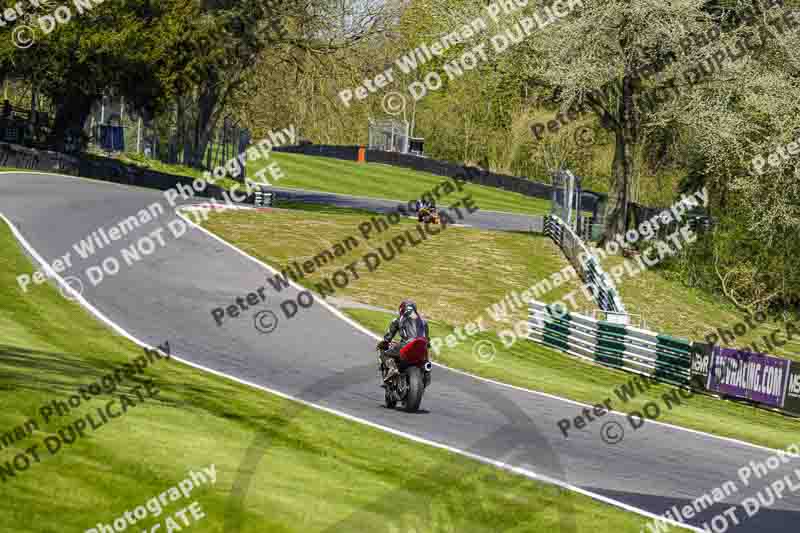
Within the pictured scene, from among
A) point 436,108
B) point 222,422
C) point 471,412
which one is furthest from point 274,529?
point 436,108

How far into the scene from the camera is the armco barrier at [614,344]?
24.5 m

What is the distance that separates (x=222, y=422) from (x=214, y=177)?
127 feet

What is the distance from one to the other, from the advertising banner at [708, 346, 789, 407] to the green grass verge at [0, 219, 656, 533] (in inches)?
465

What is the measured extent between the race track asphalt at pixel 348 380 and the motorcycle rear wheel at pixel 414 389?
137 mm

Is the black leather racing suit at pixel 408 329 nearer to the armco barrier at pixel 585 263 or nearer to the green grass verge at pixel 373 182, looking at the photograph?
the armco barrier at pixel 585 263

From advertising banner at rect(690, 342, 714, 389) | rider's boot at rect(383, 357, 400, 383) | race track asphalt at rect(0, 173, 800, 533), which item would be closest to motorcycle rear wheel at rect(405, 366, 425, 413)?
race track asphalt at rect(0, 173, 800, 533)

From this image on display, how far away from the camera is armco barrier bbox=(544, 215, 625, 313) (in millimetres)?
30809

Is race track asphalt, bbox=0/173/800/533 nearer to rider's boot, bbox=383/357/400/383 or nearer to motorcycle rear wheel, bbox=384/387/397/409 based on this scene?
motorcycle rear wheel, bbox=384/387/397/409

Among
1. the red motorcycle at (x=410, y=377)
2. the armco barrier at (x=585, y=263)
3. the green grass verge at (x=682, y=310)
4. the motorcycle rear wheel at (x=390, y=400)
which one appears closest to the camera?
the red motorcycle at (x=410, y=377)

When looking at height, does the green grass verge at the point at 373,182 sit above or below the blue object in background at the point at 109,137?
below

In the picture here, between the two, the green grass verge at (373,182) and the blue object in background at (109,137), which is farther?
the green grass verge at (373,182)

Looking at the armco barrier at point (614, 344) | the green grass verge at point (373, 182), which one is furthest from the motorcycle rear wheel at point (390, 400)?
the green grass verge at point (373, 182)

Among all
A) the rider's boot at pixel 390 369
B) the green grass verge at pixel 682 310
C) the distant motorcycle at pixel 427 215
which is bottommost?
the green grass verge at pixel 682 310

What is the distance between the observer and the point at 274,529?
8.80 metres
